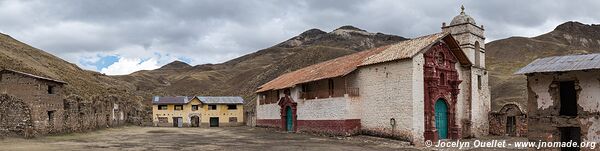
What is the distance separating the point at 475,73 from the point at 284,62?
6588 centimetres

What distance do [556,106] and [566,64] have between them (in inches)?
65.2

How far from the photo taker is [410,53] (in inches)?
1073

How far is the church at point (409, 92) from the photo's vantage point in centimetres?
2762

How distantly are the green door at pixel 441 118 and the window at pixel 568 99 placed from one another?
1068cm

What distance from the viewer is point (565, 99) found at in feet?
63.3

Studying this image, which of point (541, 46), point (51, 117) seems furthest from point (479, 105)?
point (541, 46)

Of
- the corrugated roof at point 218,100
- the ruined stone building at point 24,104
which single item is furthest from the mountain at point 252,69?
the ruined stone building at point 24,104

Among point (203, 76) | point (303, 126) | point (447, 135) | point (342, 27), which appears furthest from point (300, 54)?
point (342, 27)

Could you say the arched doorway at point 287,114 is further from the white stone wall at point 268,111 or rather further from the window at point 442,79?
the window at point 442,79

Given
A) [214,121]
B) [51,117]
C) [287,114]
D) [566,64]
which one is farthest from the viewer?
[214,121]

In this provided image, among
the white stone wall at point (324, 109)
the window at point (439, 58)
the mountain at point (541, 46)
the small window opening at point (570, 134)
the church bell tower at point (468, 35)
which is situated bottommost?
the small window opening at point (570, 134)

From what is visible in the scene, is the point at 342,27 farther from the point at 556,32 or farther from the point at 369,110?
the point at 369,110

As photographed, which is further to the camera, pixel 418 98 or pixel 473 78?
pixel 473 78

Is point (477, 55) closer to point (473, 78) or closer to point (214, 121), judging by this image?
point (473, 78)
